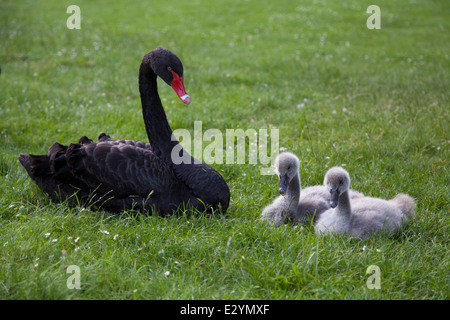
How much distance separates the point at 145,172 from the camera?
3.68 m

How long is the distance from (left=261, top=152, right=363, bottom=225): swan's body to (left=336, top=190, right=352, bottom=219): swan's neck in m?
0.23

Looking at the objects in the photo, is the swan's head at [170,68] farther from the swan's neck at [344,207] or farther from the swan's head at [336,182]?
the swan's neck at [344,207]

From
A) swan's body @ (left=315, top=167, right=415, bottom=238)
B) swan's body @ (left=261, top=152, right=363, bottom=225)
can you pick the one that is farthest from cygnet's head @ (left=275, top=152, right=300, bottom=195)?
swan's body @ (left=315, top=167, right=415, bottom=238)

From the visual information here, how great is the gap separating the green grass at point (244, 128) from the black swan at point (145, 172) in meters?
0.15

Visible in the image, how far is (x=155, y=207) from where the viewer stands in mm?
3637

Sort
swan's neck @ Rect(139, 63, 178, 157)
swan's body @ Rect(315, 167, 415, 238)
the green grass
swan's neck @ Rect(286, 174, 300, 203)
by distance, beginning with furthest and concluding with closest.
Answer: swan's neck @ Rect(139, 63, 178, 157) → swan's neck @ Rect(286, 174, 300, 203) → swan's body @ Rect(315, 167, 415, 238) → the green grass

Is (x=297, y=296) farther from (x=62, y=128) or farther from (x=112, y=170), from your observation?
(x=62, y=128)

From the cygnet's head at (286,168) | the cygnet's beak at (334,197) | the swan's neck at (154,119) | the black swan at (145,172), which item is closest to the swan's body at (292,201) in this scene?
the cygnet's head at (286,168)

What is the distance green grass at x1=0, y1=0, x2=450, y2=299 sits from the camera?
9.37 feet

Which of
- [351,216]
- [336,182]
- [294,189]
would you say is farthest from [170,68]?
[351,216]

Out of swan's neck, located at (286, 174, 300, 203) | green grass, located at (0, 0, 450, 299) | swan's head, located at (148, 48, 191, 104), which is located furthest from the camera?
swan's neck, located at (286, 174, 300, 203)

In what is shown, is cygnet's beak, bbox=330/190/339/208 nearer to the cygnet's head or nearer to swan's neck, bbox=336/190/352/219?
swan's neck, bbox=336/190/352/219

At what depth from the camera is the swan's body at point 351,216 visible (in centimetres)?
338
